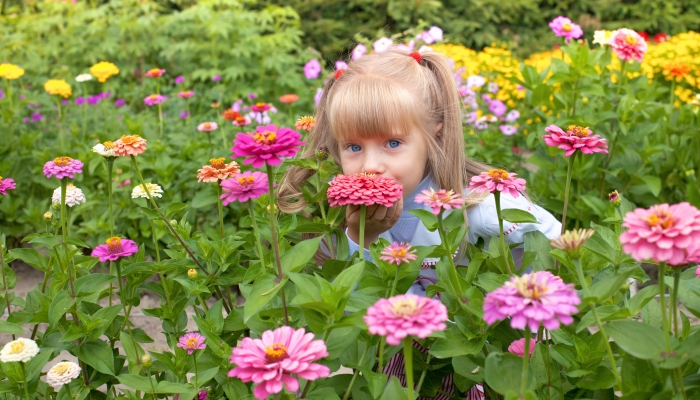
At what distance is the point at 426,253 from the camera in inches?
49.2

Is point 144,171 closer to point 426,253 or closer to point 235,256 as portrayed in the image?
point 235,256

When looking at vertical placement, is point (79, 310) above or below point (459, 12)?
above

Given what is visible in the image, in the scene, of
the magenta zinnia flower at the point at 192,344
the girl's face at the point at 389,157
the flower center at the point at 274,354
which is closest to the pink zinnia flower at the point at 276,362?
the flower center at the point at 274,354

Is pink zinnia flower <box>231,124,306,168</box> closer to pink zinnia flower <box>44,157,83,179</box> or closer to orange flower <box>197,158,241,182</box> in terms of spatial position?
orange flower <box>197,158,241,182</box>

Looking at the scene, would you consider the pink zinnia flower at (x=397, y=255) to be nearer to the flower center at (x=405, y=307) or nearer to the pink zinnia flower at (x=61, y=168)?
the flower center at (x=405, y=307)

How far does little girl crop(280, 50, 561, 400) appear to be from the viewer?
1734mm

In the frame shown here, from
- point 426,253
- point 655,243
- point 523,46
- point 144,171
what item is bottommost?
point 523,46

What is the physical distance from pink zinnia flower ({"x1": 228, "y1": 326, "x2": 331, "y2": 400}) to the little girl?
0.63m

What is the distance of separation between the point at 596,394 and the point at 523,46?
5.61 meters

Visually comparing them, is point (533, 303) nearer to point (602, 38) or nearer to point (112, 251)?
point (112, 251)

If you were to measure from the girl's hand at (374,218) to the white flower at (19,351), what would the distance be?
1.95 feet

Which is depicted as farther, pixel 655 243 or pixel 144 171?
pixel 144 171

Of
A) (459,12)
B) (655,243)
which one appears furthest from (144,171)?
(459,12)

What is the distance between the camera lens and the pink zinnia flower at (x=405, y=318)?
854 mm
